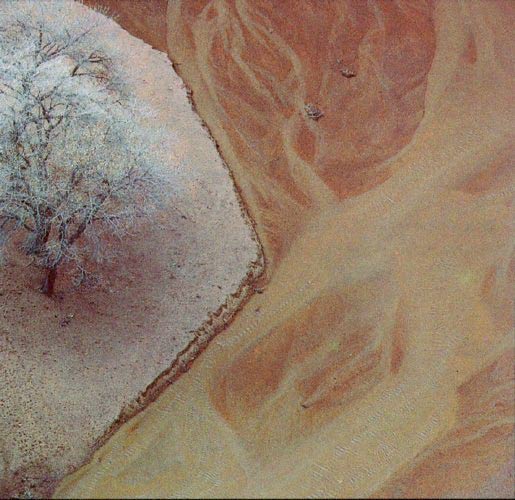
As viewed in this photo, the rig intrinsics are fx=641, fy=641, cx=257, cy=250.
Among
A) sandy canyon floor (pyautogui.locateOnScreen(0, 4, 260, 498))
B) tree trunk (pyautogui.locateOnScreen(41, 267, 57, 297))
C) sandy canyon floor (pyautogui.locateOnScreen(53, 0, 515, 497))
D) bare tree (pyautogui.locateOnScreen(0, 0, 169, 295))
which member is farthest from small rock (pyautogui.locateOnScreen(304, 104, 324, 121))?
tree trunk (pyautogui.locateOnScreen(41, 267, 57, 297))

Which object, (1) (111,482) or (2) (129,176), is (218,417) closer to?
(1) (111,482)

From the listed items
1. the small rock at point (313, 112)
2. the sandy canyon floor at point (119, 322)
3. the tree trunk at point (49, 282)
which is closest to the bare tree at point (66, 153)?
Result: the tree trunk at point (49, 282)

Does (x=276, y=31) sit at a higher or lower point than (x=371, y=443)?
higher

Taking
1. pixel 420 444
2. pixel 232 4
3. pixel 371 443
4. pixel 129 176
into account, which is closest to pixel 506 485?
pixel 420 444

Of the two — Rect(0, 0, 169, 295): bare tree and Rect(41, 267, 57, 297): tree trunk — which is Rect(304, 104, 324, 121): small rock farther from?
Rect(41, 267, 57, 297): tree trunk

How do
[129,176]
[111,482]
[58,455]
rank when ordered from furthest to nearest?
[129,176], [58,455], [111,482]

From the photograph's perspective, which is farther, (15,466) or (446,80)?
(446,80)

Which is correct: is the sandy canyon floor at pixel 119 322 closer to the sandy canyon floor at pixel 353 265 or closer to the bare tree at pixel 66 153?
the sandy canyon floor at pixel 353 265

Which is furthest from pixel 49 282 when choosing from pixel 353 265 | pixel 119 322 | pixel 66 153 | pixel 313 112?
pixel 313 112
